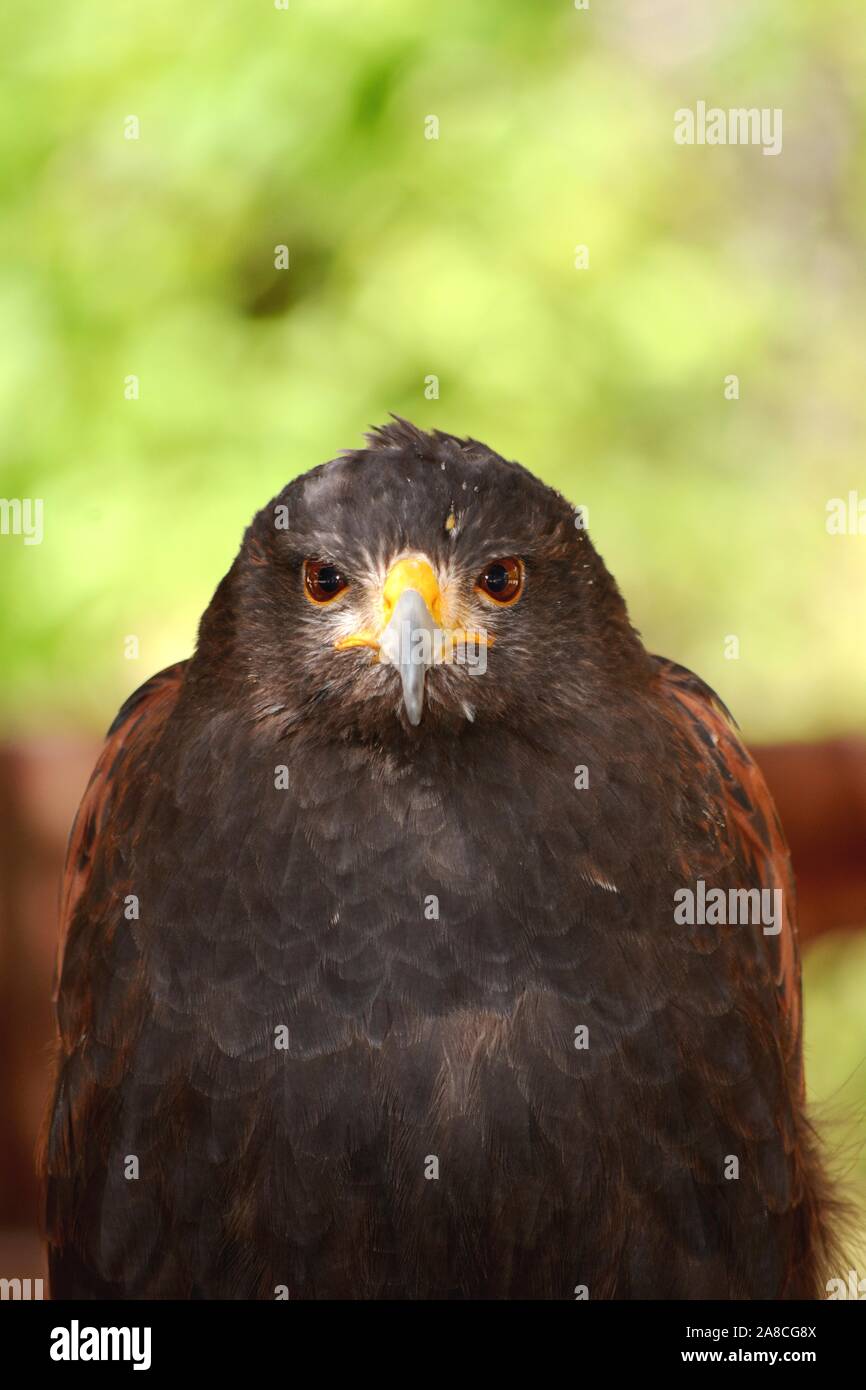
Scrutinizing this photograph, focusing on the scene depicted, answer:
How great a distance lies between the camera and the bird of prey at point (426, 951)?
2.18 m

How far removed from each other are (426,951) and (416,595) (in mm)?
488

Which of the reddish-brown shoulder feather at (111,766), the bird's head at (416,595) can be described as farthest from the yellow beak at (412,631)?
the reddish-brown shoulder feather at (111,766)

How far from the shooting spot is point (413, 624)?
6.69 ft

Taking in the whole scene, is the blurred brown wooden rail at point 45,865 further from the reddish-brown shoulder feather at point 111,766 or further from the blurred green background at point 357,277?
the reddish-brown shoulder feather at point 111,766

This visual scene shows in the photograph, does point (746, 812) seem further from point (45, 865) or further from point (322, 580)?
point (45, 865)

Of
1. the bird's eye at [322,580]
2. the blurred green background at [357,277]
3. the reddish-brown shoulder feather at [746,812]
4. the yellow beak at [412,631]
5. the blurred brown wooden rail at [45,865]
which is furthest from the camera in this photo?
the blurred green background at [357,277]

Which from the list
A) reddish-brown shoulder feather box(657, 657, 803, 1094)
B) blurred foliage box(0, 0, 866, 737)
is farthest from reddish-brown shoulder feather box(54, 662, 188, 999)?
blurred foliage box(0, 0, 866, 737)

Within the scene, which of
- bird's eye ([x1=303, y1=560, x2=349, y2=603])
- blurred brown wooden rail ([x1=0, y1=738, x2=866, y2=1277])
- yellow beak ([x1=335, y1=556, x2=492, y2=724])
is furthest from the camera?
blurred brown wooden rail ([x1=0, y1=738, x2=866, y2=1277])

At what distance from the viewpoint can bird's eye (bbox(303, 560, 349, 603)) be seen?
215cm

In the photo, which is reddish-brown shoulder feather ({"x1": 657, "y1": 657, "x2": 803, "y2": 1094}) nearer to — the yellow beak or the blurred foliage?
the yellow beak

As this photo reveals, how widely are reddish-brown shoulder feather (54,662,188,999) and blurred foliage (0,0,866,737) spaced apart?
1543mm

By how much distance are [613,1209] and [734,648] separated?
2.95m

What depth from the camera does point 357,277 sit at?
4457 millimetres

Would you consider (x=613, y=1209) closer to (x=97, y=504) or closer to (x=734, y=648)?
(x=97, y=504)
